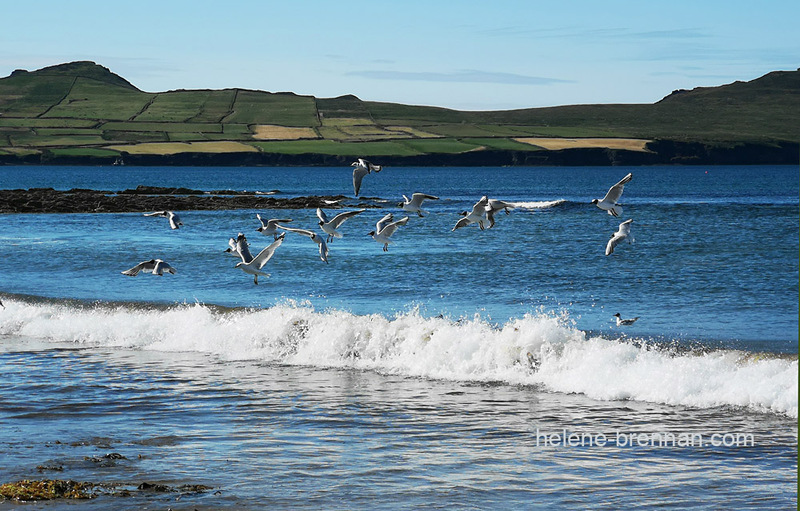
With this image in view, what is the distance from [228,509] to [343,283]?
2203cm

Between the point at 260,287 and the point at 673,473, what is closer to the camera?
the point at 673,473

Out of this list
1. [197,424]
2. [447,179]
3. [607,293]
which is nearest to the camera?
[197,424]

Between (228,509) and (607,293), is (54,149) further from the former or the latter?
(228,509)

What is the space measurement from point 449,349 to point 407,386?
203 centimetres

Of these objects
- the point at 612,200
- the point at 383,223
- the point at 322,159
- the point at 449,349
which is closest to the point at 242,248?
the point at 383,223

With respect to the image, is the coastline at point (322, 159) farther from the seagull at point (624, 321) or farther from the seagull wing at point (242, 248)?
the seagull wing at point (242, 248)

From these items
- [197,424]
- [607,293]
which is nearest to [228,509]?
[197,424]

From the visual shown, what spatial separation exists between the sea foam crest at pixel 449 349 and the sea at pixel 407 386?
0.05 metres

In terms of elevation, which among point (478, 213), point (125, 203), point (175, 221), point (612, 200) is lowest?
point (125, 203)

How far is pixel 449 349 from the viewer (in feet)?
60.2

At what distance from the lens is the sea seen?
10.6 meters

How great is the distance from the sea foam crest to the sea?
0.16ft

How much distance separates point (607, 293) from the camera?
2892 cm

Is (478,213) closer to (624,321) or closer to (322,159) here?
(624,321)
